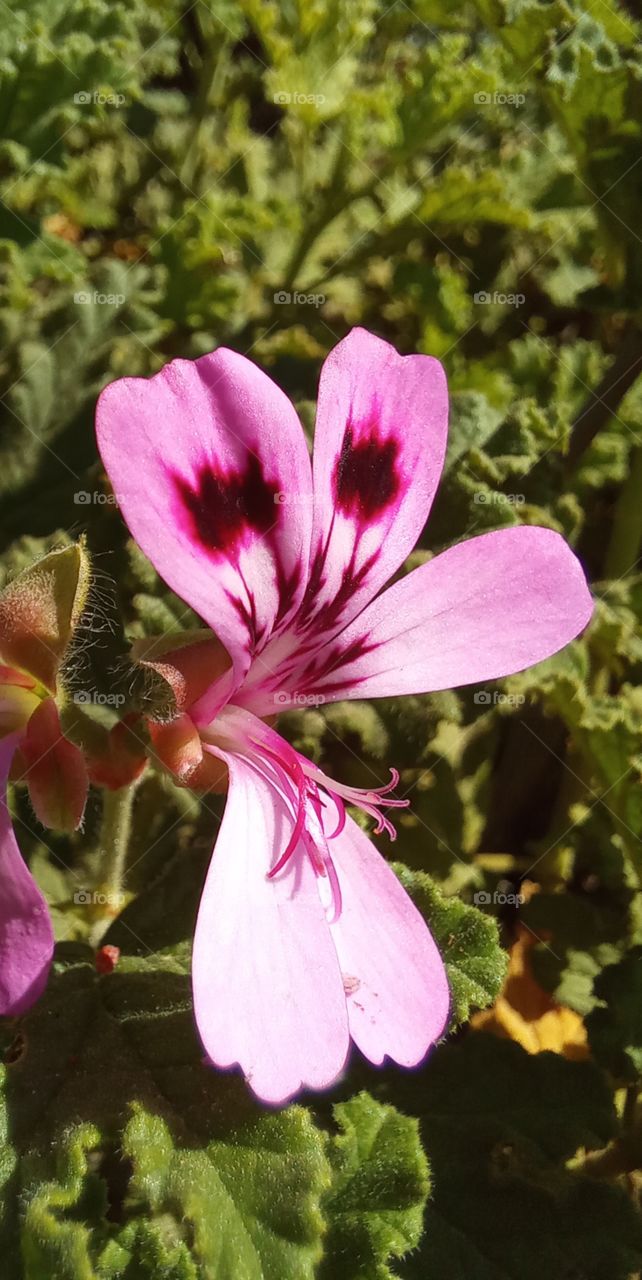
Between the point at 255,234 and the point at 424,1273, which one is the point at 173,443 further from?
the point at 255,234

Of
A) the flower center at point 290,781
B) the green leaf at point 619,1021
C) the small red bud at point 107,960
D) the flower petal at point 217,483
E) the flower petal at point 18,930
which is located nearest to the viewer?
the flower petal at point 217,483

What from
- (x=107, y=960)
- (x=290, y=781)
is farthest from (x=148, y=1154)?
(x=290, y=781)

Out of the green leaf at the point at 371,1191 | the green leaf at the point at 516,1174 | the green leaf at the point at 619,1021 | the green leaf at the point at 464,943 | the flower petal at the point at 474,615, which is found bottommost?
the green leaf at the point at 516,1174

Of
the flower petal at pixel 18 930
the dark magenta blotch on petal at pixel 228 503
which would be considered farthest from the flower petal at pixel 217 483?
the flower petal at pixel 18 930

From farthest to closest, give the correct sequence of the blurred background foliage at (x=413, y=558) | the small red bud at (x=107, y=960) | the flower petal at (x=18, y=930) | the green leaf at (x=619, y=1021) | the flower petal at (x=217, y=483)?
1. the green leaf at (x=619, y=1021)
2. the small red bud at (x=107, y=960)
3. the blurred background foliage at (x=413, y=558)
4. the flower petal at (x=18, y=930)
5. the flower petal at (x=217, y=483)

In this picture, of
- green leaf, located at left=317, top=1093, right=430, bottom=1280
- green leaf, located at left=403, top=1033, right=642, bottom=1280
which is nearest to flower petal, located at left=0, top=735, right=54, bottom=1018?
green leaf, located at left=317, top=1093, right=430, bottom=1280

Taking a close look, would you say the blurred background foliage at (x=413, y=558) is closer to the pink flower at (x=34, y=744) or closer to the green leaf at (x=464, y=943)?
the green leaf at (x=464, y=943)

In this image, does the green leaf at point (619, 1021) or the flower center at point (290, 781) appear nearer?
the flower center at point (290, 781)

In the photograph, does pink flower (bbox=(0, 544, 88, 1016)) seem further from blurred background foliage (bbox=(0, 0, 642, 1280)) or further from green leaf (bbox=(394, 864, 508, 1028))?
green leaf (bbox=(394, 864, 508, 1028))
